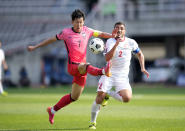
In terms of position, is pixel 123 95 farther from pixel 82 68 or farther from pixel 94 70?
pixel 82 68

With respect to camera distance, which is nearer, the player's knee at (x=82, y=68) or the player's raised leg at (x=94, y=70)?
the player's raised leg at (x=94, y=70)

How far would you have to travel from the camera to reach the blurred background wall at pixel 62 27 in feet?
126

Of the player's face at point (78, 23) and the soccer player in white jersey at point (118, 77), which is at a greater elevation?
the player's face at point (78, 23)

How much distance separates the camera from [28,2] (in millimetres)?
49031

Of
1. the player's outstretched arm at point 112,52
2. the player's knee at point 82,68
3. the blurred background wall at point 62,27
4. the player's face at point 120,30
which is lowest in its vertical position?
the blurred background wall at point 62,27

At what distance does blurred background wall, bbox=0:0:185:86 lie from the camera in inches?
1512

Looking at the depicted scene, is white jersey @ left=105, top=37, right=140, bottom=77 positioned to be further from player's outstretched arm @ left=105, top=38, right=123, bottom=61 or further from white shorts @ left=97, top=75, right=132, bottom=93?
player's outstretched arm @ left=105, top=38, right=123, bottom=61

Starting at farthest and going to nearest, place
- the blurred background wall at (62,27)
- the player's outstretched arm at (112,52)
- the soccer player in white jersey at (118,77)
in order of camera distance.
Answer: the blurred background wall at (62,27) → the soccer player in white jersey at (118,77) → the player's outstretched arm at (112,52)

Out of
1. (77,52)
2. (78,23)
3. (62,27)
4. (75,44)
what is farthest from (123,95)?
(62,27)

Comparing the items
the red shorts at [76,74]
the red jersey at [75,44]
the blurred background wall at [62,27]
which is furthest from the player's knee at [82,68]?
the blurred background wall at [62,27]

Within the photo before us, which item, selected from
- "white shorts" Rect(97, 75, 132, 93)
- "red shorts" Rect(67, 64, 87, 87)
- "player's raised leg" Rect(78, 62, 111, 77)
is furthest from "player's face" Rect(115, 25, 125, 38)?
"red shorts" Rect(67, 64, 87, 87)

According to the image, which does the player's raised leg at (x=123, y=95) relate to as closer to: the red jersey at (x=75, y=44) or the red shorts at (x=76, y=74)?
the red shorts at (x=76, y=74)

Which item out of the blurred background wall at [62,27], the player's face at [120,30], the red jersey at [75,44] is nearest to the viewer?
the player's face at [120,30]

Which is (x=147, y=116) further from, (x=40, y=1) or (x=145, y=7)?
(x=40, y=1)
